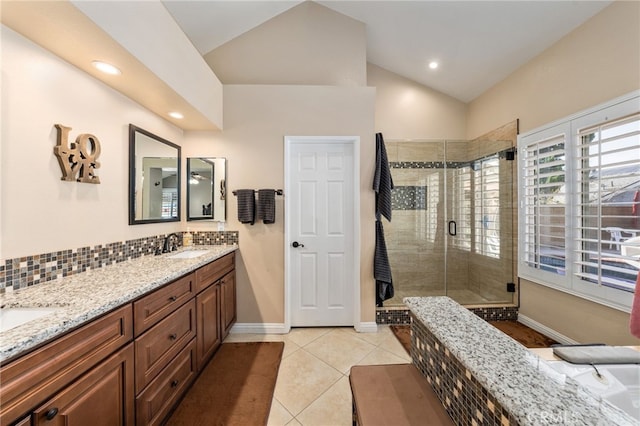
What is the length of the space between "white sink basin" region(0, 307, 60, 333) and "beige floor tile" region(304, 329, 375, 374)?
1915 millimetres

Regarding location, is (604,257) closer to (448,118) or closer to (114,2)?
(448,118)

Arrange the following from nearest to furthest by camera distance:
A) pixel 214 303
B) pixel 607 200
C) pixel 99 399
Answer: pixel 99 399 → pixel 607 200 → pixel 214 303

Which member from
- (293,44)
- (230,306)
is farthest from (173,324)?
(293,44)

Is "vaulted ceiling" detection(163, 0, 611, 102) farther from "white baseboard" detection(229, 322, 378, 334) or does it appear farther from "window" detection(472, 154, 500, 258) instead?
"white baseboard" detection(229, 322, 378, 334)

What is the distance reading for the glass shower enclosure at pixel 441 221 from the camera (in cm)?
332

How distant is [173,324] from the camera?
1562mm

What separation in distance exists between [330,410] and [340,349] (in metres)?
0.72

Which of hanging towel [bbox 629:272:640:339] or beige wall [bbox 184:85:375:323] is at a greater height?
beige wall [bbox 184:85:375:323]

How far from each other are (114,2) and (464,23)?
3.01m

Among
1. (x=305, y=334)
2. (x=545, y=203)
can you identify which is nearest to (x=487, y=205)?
(x=545, y=203)

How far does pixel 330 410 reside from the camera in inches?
64.6

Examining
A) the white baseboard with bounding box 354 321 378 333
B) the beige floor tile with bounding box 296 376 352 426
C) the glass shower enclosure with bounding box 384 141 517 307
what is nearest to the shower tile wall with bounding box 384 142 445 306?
the glass shower enclosure with bounding box 384 141 517 307

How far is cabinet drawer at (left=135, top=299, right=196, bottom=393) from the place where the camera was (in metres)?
1.29

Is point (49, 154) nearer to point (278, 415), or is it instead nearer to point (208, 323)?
point (208, 323)
